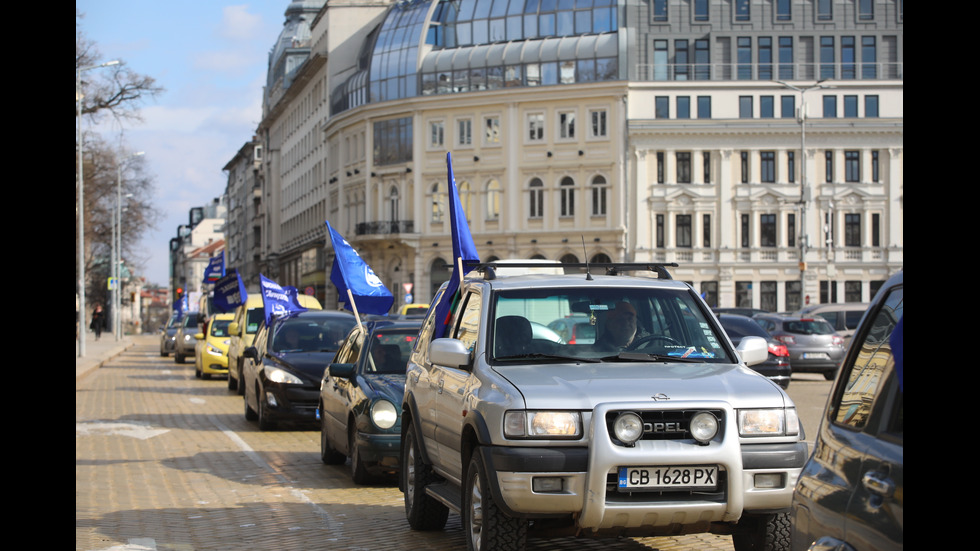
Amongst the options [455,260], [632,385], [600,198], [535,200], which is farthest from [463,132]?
[632,385]

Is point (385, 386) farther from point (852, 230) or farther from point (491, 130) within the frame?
point (491, 130)

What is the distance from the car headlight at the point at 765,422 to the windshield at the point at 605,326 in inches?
36.0

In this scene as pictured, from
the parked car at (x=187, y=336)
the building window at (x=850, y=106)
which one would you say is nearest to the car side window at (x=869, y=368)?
the parked car at (x=187, y=336)

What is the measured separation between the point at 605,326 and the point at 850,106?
2585 inches

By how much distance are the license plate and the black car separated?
10699 millimetres

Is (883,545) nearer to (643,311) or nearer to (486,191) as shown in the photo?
(643,311)

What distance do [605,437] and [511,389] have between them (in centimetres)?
64

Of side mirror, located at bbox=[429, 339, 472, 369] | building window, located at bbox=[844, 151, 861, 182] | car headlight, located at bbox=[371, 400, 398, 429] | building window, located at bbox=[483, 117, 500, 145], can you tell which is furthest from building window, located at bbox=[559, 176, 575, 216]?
side mirror, located at bbox=[429, 339, 472, 369]

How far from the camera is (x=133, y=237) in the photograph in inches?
3314

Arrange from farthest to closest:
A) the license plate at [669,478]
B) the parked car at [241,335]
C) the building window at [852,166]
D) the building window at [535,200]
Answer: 1. the building window at [535,200]
2. the building window at [852,166]
3. the parked car at [241,335]
4. the license plate at [669,478]

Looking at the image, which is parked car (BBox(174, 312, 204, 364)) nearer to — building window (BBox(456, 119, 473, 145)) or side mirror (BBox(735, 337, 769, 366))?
building window (BBox(456, 119, 473, 145))

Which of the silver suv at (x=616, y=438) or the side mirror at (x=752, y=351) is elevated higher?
the side mirror at (x=752, y=351)

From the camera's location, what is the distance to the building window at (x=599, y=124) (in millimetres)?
71188

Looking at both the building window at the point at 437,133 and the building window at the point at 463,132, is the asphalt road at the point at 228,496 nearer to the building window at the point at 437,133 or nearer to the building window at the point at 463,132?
the building window at the point at 463,132
